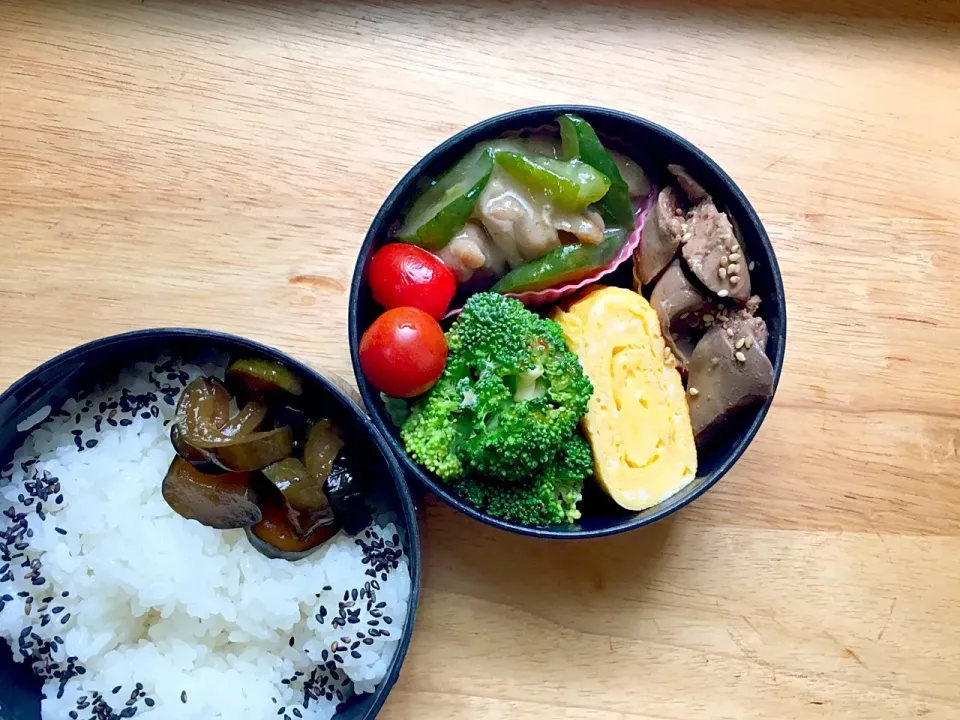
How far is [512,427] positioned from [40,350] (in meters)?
1.13

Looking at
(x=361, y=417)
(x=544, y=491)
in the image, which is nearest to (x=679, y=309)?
(x=544, y=491)

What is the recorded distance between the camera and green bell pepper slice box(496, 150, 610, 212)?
168 cm

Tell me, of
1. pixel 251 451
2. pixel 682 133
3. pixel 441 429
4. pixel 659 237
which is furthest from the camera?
pixel 682 133

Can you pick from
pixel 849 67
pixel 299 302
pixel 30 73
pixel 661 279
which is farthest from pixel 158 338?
pixel 849 67

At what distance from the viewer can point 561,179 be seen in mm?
1677

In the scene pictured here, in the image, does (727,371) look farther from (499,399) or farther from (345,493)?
(345,493)

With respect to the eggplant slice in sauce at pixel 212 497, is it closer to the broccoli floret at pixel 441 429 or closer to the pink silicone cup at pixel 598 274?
the broccoli floret at pixel 441 429

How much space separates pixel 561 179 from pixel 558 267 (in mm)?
180

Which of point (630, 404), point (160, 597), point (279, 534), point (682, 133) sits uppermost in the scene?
point (682, 133)

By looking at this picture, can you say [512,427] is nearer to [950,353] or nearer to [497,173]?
[497,173]

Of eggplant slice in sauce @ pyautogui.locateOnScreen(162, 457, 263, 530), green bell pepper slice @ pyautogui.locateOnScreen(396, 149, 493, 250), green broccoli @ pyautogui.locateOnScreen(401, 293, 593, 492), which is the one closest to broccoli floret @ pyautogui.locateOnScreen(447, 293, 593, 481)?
green broccoli @ pyautogui.locateOnScreen(401, 293, 593, 492)

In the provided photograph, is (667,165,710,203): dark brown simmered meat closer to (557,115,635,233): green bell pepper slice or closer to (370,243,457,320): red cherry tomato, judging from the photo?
(557,115,635,233): green bell pepper slice

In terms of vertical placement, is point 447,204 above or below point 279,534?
above

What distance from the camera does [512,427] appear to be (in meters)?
1.58
